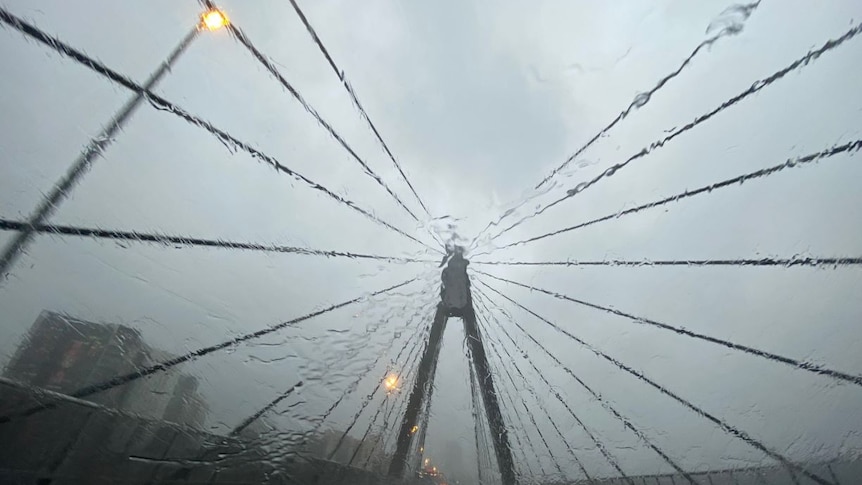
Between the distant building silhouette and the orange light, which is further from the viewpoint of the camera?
the orange light

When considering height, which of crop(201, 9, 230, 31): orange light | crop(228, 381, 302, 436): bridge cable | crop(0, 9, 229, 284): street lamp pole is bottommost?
crop(228, 381, 302, 436): bridge cable

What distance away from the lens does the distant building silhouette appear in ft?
11.7

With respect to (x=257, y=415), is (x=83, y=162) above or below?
above

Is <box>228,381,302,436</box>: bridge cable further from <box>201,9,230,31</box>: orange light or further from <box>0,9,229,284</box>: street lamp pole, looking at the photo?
<box>201,9,230,31</box>: orange light

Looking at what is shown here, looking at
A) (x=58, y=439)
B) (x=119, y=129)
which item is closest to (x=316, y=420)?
(x=58, y=439)

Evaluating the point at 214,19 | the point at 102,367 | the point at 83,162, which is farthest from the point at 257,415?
the point at 214,19

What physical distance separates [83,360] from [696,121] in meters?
7.98

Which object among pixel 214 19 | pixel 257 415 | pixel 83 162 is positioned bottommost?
pixel 257 415

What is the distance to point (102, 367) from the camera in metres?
4.07

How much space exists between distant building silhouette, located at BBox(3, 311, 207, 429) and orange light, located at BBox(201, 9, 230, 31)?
391 centimetres

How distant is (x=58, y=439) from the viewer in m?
3.62

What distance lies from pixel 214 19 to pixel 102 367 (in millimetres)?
4434

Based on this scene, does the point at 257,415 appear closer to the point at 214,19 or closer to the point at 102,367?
the point at 102,367

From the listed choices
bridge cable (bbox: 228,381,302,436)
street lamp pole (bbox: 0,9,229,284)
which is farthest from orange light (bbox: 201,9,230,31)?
bridge cable (bbox: 228,381,302,436)
